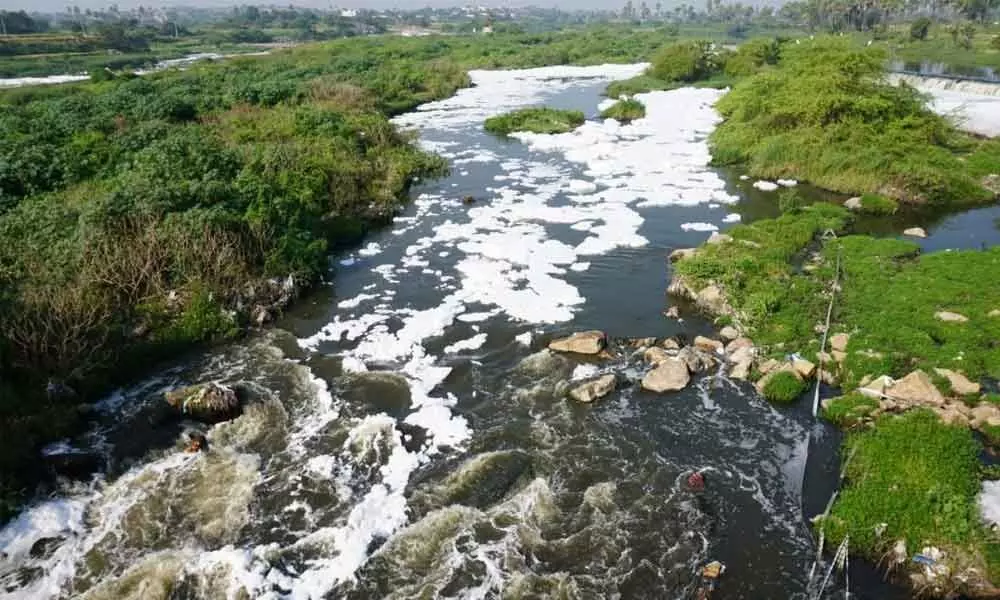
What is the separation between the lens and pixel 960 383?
13633mm

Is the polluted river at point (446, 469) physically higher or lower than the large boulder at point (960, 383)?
lower

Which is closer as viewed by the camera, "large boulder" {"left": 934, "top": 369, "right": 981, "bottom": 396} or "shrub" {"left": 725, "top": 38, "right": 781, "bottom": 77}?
"large boulder" {"left": 934, "top": 369, "right": 981, "bottom": 396}

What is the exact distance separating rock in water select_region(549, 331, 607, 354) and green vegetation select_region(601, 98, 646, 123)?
33.7 meters

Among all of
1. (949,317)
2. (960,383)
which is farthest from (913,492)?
(949,317)

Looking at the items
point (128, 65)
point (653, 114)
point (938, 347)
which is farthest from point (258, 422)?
point (128, 65)

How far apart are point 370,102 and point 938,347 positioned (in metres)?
40.4

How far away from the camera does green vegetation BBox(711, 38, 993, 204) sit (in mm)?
27766

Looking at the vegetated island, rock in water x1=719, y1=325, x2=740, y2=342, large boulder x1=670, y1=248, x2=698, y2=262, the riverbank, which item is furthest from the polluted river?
the riverbank

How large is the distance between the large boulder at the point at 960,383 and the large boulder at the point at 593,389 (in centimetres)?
731

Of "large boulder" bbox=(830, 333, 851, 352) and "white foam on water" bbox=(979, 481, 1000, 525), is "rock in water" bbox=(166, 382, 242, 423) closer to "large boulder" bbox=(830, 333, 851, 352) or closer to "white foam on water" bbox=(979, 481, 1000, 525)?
"large boulder" bbox=(830, 333, 851, 352)

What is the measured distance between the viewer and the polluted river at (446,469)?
10.2 meters

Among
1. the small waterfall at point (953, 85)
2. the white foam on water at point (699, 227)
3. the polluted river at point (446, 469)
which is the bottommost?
the polluted river at point (446, 469)

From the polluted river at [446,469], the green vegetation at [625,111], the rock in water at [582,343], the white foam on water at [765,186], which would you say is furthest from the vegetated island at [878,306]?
the green vegetation at [625,111]

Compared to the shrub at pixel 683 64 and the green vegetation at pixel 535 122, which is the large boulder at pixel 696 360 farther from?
the shrub at pixel 683 64
